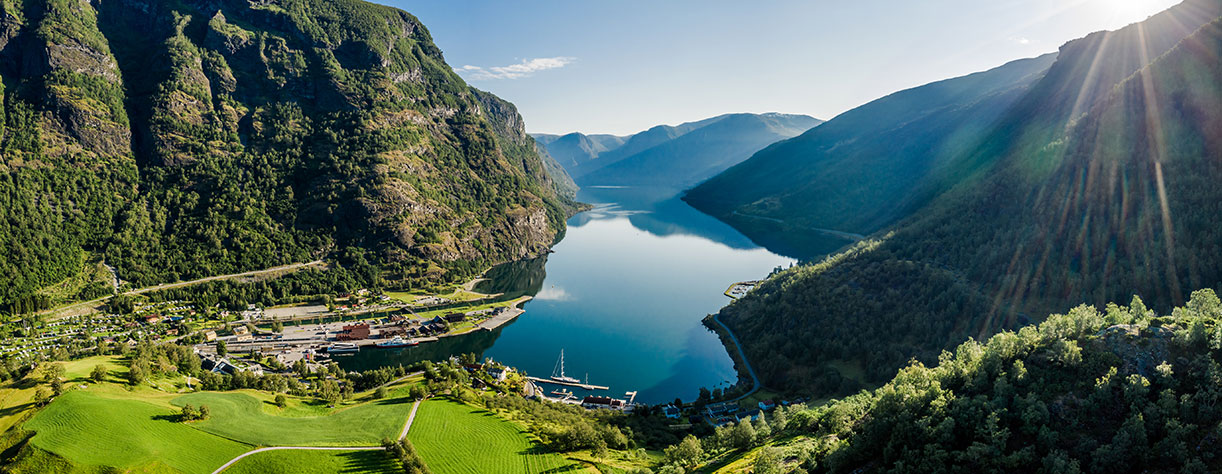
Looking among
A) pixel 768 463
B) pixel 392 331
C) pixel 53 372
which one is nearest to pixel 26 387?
pixel 53 372

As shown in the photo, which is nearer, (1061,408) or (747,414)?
(1061,408)

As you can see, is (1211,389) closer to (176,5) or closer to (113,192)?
(113,192)

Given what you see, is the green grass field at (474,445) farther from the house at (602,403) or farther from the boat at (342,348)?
the boat at (342,348)

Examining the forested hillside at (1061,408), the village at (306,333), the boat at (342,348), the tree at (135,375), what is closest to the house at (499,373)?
the village at (306,333)

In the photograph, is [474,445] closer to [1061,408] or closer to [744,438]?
[744,438]

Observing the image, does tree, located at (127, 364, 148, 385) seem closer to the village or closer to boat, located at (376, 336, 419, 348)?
the village

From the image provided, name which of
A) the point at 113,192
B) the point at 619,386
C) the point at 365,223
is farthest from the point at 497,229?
the point at 619,386

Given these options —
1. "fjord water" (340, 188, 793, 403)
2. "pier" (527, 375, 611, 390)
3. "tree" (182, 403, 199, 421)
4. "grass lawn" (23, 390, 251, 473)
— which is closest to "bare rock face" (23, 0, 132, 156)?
"fjord water" (340, 188, 793, 403)
